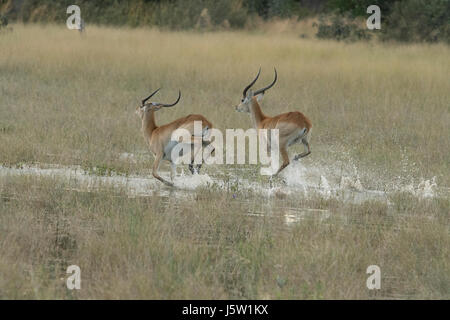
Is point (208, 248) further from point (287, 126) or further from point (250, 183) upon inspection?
point (287, 126)

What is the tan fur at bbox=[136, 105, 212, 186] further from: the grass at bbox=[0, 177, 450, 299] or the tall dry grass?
the grass at bbox=[0, 177, 450, 299]

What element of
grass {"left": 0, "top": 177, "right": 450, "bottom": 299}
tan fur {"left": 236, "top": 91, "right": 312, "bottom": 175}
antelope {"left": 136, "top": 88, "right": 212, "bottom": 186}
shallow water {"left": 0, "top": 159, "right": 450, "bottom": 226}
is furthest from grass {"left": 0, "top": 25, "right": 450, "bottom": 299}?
tan fur {"left": 236, "top": 91, "right": 312, "bottom": 175}

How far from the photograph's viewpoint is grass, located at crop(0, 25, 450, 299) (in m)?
4.38

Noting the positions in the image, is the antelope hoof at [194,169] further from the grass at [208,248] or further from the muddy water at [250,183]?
the grass at [208,248]

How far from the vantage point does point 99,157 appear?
26.1 ft

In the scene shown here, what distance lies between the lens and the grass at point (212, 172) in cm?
438

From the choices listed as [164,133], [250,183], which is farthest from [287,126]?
[164,133]

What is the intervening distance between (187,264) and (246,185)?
2.76 meters

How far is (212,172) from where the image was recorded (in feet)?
25.4

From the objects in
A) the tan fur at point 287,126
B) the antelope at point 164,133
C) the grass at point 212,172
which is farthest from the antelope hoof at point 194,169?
the tan fur at point 287,126

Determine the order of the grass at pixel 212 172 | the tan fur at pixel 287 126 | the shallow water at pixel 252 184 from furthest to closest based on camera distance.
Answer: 1. the tan fur at pixel 287 126
2. the shallow water at pixel 252 184
3. the grass at pixel 212 172

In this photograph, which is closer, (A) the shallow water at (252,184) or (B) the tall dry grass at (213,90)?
(A) the shallow water at (252,184)

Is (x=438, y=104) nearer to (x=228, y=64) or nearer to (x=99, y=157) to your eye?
(x=228, y=64)
